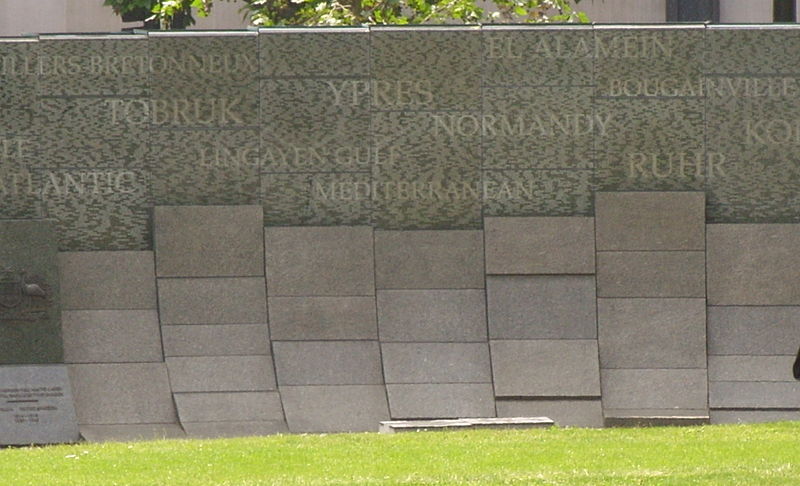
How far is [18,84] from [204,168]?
1.76 m

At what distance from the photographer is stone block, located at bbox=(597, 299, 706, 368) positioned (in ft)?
49.4

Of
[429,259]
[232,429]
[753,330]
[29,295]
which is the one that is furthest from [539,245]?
[29,295]

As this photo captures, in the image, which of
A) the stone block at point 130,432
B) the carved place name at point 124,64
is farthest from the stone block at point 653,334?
the carved place name at point 124,64

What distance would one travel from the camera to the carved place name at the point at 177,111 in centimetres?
1527

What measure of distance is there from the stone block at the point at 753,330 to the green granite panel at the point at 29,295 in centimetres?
562

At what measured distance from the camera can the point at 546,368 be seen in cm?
1501

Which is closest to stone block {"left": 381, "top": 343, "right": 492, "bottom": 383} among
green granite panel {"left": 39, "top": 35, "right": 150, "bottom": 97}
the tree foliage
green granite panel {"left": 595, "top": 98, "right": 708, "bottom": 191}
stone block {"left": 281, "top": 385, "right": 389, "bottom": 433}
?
stone block {"left": 281, "top": 385, "right": 389, "bottom": 433}

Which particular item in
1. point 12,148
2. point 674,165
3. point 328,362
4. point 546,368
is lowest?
point 546,368

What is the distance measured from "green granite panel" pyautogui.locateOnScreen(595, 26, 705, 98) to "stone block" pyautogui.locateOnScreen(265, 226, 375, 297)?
Answer: 2520mm

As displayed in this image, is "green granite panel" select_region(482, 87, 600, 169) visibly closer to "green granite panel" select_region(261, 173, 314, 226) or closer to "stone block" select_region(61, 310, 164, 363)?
"green granite panel" select_region(261, 173, 314, 226)

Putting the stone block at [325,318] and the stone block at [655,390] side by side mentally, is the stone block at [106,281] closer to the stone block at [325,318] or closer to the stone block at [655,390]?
the stone block at [325,318]

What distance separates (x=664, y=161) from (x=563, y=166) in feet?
2.89

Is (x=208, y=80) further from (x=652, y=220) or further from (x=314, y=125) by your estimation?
(x=652, y=220)

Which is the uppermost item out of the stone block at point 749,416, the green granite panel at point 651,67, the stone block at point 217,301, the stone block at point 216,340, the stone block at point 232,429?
the green granite panel at point 651,67
